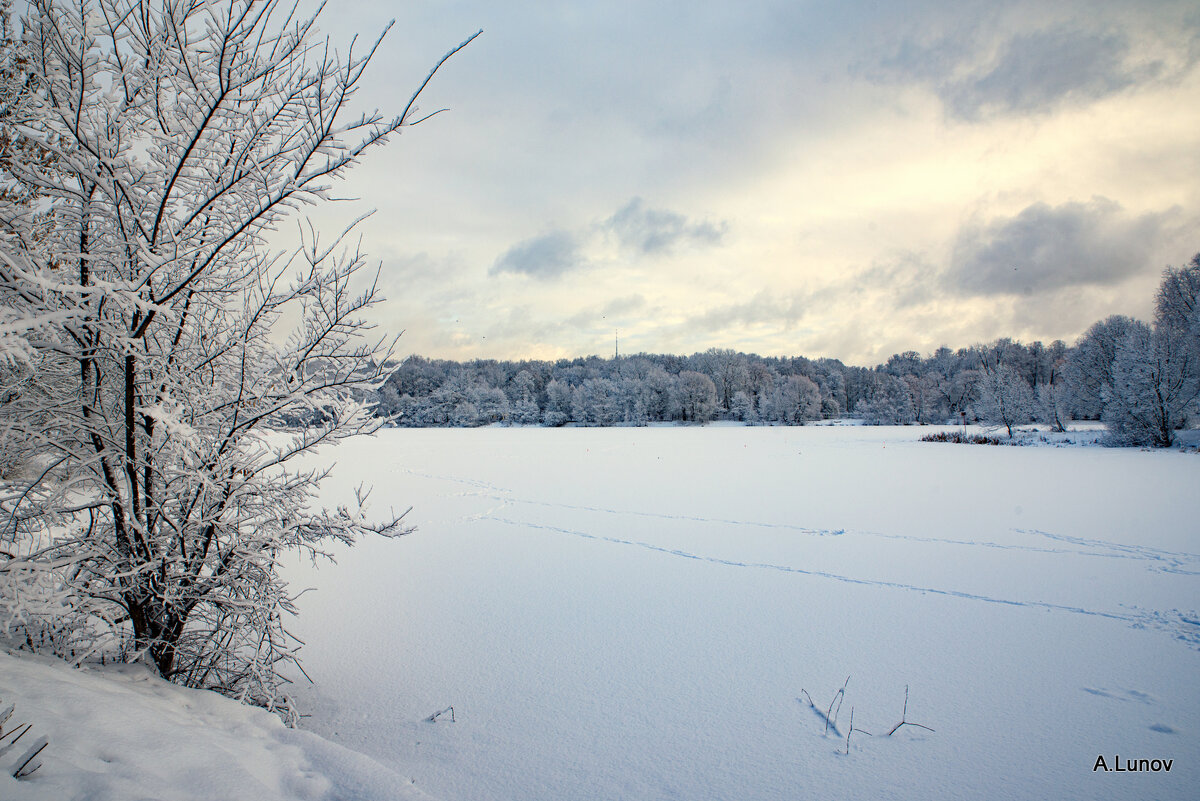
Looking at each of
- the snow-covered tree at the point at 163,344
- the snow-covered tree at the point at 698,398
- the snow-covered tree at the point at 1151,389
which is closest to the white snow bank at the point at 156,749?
the snow-covered tree at the point at 163,344

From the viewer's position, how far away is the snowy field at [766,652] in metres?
3.12

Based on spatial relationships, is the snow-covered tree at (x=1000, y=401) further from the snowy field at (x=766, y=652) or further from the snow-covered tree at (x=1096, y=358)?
the snowy field at (x=766, y=652)

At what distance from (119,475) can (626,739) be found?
11.7ft

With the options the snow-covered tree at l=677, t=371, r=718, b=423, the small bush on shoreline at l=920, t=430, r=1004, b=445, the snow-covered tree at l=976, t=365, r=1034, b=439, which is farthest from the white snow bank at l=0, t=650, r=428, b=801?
the snow-covered tree at l=677, t=371, r=718, b=423

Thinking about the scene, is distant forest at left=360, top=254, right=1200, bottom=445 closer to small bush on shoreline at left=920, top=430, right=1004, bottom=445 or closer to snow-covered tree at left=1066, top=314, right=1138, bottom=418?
snow-covered tree at left=1066, top=314, right=1138, bottom=418

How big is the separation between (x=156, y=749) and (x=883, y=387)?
75061 millimetres

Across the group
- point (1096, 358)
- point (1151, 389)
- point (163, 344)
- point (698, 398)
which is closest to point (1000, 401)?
point (1096, 358)

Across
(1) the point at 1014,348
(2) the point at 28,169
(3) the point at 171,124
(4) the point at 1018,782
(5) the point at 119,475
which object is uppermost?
(1) the point at 1014,348

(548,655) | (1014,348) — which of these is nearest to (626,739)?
(548,655)

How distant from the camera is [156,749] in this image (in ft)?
7.06

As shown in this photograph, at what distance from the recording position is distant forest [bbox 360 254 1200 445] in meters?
24.1

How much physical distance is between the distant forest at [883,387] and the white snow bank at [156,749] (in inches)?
498

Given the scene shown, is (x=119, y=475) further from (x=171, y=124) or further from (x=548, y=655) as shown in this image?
(x=548, y=655)

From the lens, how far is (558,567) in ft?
23.5
